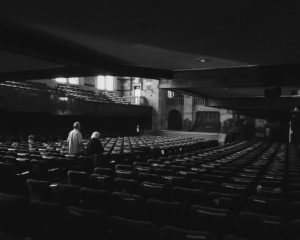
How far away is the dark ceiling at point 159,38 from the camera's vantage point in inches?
184

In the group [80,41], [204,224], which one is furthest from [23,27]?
[204,224]

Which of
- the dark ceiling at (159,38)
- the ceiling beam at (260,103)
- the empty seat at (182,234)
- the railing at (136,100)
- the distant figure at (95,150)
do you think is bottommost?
the empty seat at (182,234)

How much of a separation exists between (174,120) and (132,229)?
3267 centimetres

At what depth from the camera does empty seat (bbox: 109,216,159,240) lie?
2706 mm

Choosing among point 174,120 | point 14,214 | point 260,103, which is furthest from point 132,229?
point 174,120

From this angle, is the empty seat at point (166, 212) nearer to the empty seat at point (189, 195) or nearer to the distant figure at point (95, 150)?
the empty seat at point (189, 195)

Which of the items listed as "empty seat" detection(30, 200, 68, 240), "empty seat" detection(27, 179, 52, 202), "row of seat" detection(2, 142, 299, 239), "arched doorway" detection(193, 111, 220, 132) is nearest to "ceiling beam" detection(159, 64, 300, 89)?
"row of seat" detection(2, 142, 299, 239)

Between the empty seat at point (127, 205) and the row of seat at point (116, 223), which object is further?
the empty seat at point (127, 205)

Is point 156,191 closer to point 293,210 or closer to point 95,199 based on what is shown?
point 95,199

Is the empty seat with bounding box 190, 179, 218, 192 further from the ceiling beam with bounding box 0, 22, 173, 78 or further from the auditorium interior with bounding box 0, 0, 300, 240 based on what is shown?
the ceiling beam with bounding box 0, 22, 173, 78

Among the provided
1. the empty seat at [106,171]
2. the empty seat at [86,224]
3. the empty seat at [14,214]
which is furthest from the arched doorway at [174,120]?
the empty seat at [86,224]

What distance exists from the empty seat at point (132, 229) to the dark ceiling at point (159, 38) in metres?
3.25

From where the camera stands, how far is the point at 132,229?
9.12 ft

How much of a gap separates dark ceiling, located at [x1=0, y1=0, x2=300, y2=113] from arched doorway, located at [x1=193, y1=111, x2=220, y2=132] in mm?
23158
